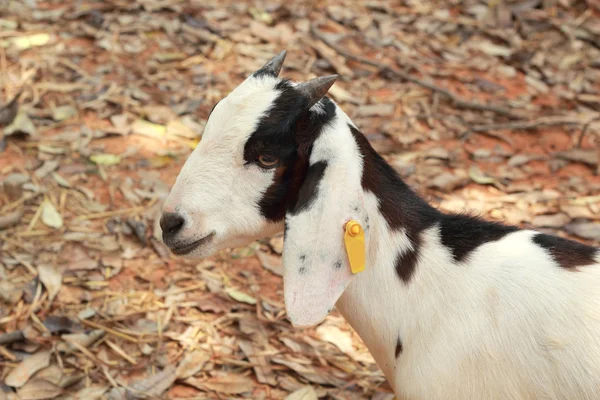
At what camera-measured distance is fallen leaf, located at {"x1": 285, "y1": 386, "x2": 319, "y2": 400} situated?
3.61 metres

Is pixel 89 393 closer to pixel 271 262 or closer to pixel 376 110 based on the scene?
pixel 271 262

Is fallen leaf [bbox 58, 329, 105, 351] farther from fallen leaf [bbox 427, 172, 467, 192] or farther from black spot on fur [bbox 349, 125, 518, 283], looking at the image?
fallen leaf [bbox 427, 172, 467, 192]

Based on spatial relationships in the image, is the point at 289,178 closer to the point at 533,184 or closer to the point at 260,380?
the point at 260,380

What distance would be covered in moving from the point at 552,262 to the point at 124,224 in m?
2.85

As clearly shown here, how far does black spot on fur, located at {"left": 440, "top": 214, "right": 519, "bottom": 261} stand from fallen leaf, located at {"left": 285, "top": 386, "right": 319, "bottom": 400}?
1220 mm

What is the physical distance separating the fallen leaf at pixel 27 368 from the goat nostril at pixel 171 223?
1408mm

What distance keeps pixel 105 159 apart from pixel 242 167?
8.83 ft

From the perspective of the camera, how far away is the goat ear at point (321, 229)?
2.63 meters

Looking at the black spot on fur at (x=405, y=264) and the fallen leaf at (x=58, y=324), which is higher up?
the black spot on fur at (x=405, y=264)

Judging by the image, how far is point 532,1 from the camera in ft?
23.2

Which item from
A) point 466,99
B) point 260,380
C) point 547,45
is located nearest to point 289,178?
point 260,380

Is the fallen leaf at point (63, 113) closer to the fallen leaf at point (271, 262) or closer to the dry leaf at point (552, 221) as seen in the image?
the fallen leaf at point (271, 262)

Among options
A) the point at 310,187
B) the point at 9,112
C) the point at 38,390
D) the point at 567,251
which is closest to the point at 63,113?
the point at 9,112

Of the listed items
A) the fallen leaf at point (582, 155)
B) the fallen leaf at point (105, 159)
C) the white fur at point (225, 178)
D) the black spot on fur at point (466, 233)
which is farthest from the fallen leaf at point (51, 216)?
the fallen leaf at point (582, 155)
